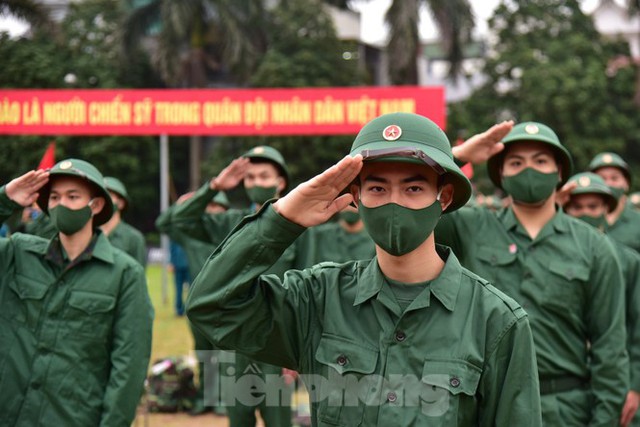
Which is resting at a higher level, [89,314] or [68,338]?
[89,314]

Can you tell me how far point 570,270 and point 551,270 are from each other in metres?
0.10

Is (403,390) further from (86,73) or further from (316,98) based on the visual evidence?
(86,73)

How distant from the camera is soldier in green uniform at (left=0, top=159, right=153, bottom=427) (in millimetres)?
4734

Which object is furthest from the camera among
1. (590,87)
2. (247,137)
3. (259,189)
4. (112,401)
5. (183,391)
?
(247,137)

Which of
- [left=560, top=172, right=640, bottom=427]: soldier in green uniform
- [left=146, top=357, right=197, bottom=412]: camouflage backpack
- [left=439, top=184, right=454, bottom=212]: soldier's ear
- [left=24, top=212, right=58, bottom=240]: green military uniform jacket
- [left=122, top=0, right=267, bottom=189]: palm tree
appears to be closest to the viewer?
[left=439, top=184, right=454, bottom=212]: soldier's ear

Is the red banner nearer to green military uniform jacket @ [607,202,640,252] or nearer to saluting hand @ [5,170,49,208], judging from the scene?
green military uniform jacket @ [607,202,640,252]

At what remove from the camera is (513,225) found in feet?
16.3

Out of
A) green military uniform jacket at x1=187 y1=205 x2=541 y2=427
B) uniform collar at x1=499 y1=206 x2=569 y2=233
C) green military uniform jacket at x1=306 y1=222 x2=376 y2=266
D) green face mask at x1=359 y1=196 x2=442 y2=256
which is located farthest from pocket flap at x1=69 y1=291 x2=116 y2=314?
green military uniform jacket at x1=306 y1=222 x2=376 y2=266

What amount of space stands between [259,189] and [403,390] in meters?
3.99

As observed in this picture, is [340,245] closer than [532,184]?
No

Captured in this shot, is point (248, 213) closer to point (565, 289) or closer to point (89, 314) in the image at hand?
point (89, 314)

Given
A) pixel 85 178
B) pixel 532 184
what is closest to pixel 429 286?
pixel 532 184

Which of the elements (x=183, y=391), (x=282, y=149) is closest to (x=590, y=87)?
(x=282, y=149)

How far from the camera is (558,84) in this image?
106 ft
